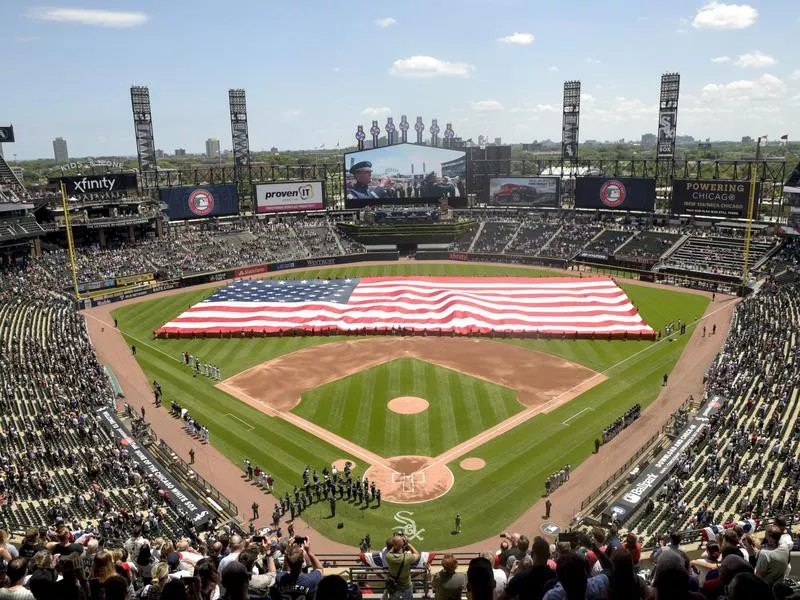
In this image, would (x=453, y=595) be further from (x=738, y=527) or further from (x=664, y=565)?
(x=738, y=527)

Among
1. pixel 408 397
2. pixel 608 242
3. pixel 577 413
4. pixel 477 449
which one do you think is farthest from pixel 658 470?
pixel 608 242

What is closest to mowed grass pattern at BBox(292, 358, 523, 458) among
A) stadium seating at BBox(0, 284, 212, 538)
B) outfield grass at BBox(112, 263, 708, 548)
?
outfield grass at BBox(112, 263, 708, 548)

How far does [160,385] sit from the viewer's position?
138 ft

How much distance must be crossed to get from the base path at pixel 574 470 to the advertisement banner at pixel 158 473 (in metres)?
1.82

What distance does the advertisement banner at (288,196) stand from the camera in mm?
92938

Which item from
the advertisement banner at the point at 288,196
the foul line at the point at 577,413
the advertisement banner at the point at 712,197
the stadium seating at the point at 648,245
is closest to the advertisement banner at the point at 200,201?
the advertisement banner at the point at 288,196

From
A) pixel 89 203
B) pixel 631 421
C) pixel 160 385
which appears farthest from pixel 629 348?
pixel 89 203

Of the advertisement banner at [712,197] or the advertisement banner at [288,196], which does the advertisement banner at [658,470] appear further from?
the advertisement banner at [288,196]

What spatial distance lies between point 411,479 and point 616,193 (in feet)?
225

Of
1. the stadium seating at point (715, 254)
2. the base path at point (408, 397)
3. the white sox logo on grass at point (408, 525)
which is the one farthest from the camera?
the stadium seating at point (715, 254)

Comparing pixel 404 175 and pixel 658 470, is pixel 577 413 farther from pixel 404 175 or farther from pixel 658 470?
pixel 404 175

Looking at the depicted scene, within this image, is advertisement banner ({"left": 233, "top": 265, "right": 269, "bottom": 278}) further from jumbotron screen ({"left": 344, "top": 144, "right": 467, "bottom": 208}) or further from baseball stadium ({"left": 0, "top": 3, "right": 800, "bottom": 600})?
jumbotron screen ({"left": 344, "top": 144, "right": 467, "bottom": 208})

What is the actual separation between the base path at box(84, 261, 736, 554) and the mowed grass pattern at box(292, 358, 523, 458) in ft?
20.6

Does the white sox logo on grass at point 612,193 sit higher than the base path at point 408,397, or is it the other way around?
the white sox logo on grass at point 612,193
